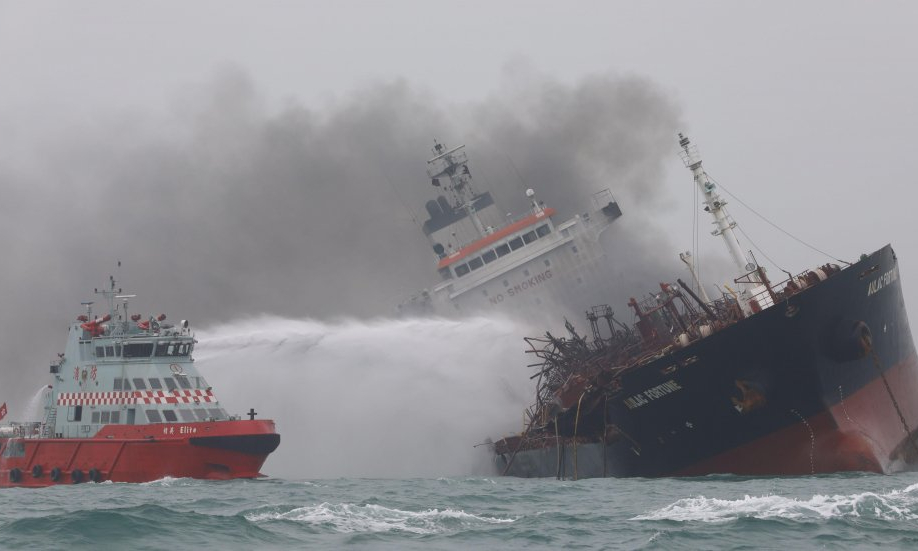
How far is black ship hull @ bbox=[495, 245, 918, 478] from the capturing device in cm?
3966

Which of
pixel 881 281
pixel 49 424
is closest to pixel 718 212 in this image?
pixel 881 281

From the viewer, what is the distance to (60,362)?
48094 millimetres

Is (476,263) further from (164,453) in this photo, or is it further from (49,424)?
(164,453)

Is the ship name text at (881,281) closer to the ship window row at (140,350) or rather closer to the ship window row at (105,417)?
the ship window row at (140,350)

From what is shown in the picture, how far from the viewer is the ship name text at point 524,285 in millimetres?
67500

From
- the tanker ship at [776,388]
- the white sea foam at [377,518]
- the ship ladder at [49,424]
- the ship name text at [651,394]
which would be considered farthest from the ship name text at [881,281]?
the ship ladder at [49,424]

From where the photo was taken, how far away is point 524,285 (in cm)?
6756

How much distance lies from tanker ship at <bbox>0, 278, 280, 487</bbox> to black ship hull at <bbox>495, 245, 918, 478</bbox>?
1420 centimetres

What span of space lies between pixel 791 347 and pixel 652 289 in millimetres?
29291

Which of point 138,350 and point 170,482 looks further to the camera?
point 138,350

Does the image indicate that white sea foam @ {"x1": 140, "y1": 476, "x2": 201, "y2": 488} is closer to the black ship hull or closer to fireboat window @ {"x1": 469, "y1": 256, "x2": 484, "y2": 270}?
the black ship hull

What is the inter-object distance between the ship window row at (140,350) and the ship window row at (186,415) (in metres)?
2.51

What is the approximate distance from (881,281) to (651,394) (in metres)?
9.04

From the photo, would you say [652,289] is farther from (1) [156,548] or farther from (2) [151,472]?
(1) [156,548]
